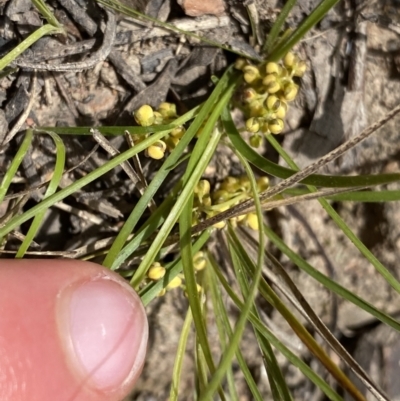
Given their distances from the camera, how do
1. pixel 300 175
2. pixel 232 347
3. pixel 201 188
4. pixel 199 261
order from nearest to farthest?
pixel 232 347 → pixel 300 175 → pixel 201 188 → pixel 199 261

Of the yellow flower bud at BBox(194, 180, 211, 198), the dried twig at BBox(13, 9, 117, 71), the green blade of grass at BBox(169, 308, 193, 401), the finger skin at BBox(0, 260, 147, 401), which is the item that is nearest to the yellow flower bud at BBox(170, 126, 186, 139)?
the yellow flower bud at BBox(194, 180, 211, 198)

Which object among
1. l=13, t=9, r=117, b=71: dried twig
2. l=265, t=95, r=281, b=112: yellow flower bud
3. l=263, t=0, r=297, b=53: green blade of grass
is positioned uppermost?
l=263, t=0, r=297, b=53: green blade of grass

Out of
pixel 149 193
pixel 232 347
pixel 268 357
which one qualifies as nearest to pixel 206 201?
pixel 149 193

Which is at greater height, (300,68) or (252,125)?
(300,68)

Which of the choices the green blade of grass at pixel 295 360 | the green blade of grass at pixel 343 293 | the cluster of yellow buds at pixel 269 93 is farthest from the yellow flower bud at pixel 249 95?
the green blade of grass at pixel 295 360

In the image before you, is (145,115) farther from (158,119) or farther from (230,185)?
(230,185)

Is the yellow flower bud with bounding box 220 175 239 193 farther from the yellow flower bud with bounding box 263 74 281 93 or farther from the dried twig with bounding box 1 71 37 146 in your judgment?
the dried twig with bounding box 1 71 37 146
